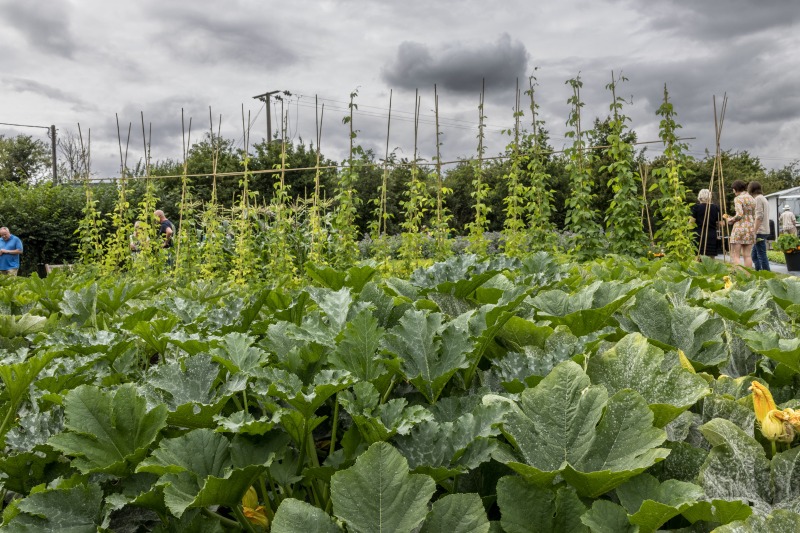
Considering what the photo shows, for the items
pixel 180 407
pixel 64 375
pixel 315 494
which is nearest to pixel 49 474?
pixel 64 375

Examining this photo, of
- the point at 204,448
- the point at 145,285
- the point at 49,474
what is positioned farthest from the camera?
the point at 145,285

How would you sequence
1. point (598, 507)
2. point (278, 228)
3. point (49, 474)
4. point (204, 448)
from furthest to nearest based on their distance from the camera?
point (278, 228) → point (49, 474) → point (204, 448) → point (598, 507)

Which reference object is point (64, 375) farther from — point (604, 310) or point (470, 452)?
point (604, 310)

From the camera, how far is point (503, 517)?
709 mm

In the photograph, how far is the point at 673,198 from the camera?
10594 millimetres

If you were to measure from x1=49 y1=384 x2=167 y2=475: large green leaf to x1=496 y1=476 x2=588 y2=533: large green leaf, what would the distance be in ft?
1.47

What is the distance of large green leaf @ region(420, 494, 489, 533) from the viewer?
0.67 metres

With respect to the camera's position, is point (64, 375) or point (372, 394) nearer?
point (372, 394)

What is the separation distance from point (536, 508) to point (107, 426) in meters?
0.56

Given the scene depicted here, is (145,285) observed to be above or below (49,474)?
above

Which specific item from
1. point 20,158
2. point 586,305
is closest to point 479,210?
point 586,305

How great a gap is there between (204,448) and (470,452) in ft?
1.07

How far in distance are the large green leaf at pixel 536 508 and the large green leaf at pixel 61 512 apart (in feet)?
1.61

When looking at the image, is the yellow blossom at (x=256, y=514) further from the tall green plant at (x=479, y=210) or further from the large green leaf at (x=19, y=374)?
the tall green plant at (x=479, y=210)
